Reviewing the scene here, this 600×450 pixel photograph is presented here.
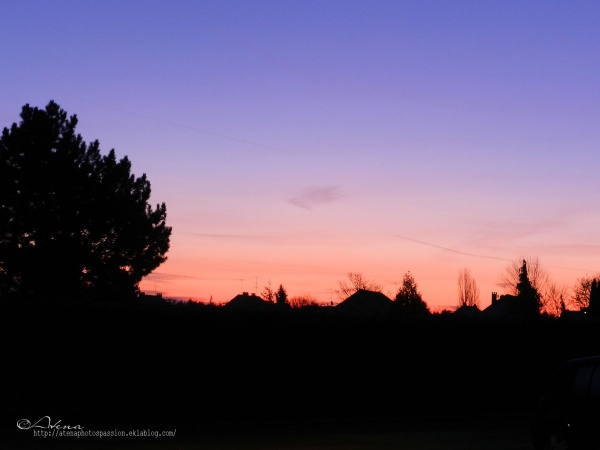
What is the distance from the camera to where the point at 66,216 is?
3616 cm

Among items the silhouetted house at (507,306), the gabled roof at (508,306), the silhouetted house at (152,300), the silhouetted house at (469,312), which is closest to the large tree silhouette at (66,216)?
the silhouetted house at (152,300)

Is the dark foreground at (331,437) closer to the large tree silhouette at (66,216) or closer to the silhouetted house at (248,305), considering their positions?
the silhouetted house at (248,305)

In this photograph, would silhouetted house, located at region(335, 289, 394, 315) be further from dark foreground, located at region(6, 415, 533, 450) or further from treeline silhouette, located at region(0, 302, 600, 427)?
dark foreground, located at region(6, 415, 533, 450)

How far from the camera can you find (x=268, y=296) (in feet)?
208

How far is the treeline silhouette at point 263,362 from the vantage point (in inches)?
782

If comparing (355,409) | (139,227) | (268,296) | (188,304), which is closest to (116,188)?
(139,227)

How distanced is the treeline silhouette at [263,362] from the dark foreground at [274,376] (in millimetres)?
31

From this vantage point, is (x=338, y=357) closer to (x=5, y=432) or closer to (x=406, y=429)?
(x=406, y=429)

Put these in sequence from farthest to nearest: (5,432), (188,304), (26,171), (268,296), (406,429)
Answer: (268,296)
(26,171)
(188,304)
(406,429)
(5,432)

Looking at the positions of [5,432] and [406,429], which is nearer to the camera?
[5,432]

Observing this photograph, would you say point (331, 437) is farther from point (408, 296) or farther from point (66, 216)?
point (408, 296)

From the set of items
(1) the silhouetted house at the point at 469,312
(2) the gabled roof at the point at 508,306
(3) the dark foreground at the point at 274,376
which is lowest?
(3) the dark foreground at the point at 274,376

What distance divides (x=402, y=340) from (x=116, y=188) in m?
18.4

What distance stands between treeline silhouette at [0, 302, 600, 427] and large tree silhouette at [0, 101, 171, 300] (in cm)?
1547
